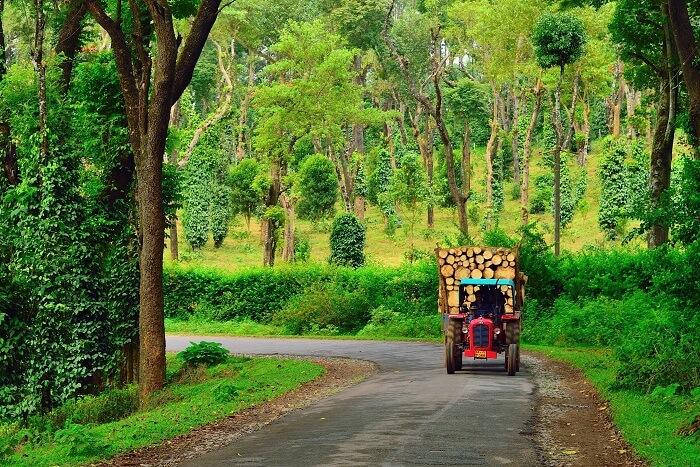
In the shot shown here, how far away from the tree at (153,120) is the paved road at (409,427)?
188 inches

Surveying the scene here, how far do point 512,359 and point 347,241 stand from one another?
32490mm

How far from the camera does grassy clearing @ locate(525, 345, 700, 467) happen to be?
11047 millimetres

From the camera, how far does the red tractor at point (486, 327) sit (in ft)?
65.7

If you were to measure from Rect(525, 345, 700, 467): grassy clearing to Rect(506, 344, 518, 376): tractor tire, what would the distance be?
159cm

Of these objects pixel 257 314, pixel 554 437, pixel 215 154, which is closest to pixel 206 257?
pixel 215 154

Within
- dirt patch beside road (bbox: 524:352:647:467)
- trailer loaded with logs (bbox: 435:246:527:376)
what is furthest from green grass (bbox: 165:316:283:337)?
dirt patch beside road (bbox: 524:352:647:467)

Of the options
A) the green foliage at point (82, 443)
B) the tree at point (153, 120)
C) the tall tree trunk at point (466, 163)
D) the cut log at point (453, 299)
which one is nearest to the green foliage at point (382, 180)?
the tall tree trunk at point (466, 163)

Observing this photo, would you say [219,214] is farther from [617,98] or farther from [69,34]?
[69,34]

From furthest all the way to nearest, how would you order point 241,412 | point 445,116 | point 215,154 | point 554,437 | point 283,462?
point 445,116
point 215,154
point 241,412
point 554,437
point 283,462

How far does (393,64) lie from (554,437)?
63.8 meters

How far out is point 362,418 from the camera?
1414 centimetres

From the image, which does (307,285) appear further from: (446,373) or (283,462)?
(283,462)

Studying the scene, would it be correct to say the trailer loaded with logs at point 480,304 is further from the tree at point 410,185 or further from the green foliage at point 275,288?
the tree at point 410,185

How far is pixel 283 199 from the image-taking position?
2143 inches
